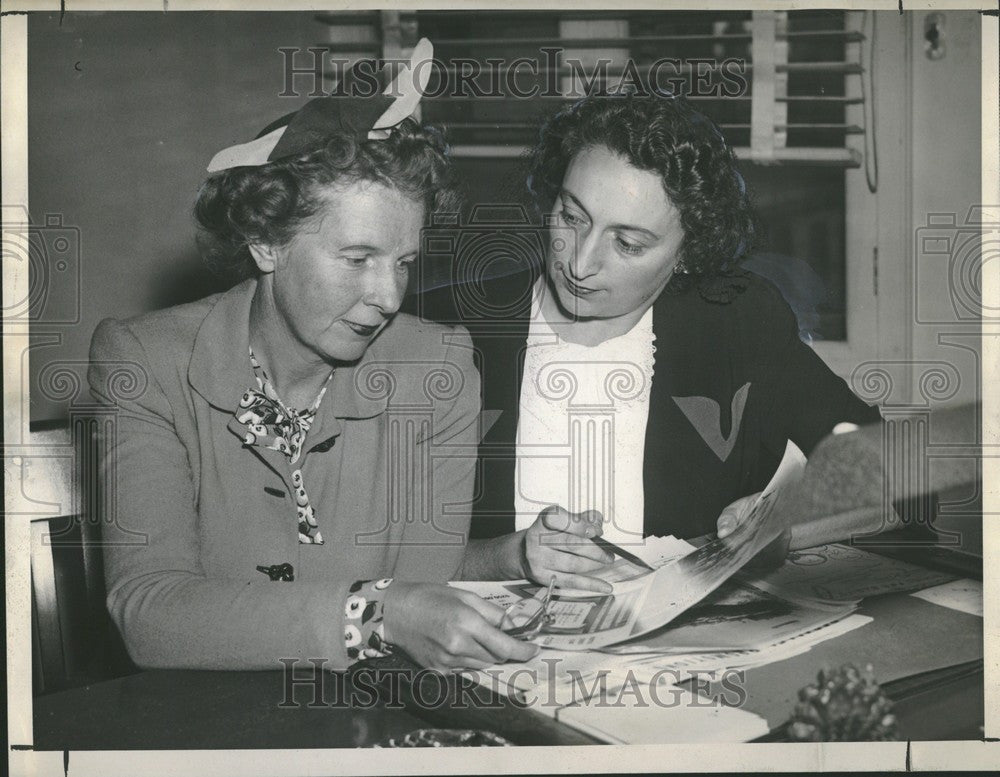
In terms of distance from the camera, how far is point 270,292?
147 cm

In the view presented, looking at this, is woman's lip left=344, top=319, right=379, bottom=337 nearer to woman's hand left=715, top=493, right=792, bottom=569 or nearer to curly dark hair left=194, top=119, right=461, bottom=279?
curly dark hair left=194, top=119, right=461, bottom=279

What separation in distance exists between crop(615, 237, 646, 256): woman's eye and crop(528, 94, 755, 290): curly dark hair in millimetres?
71

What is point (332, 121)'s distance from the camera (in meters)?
1.48

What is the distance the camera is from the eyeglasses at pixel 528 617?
4.74 ft

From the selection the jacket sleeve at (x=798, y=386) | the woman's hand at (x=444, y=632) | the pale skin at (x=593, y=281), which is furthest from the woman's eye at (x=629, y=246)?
the woman's hand at (x=444, y=632)

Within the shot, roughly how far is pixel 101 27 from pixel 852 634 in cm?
151

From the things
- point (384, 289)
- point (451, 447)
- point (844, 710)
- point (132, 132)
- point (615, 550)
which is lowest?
point (844, 710)

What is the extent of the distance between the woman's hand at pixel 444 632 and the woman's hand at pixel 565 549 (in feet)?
0.43

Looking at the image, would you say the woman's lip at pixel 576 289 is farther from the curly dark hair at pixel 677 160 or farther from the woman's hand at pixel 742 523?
the woman's hand at pixel 742 523

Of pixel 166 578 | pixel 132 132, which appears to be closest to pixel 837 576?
pixel 166 578

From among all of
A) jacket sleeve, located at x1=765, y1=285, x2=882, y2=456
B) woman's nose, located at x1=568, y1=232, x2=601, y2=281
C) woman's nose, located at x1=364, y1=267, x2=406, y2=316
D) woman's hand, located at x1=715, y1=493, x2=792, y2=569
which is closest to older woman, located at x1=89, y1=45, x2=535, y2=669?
woman's nose, located at x1=364, y1=267, x2=406, y2=316

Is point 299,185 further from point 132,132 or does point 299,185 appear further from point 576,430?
point 576,430

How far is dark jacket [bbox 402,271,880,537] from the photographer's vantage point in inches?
60.3

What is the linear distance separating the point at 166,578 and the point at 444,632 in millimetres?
416
